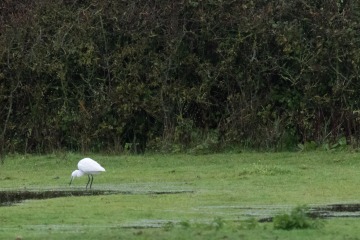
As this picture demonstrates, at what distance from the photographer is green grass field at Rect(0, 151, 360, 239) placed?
12.3 m

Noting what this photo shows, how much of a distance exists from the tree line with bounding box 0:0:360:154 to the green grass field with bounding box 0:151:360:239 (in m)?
1.09

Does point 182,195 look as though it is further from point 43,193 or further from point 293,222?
point 293,222

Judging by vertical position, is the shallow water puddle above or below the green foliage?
below

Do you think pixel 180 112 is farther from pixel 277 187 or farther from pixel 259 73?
pixel 277 187

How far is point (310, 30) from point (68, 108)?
5.83 meters

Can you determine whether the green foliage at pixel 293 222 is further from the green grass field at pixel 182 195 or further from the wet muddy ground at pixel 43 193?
the wet muddy ground at pixel 43 193

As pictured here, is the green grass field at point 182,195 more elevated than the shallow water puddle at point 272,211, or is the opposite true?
the green grass field at point 182,195

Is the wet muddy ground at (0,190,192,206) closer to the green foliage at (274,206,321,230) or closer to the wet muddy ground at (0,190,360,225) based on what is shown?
the wet muddy ground at (0,190,360,225)

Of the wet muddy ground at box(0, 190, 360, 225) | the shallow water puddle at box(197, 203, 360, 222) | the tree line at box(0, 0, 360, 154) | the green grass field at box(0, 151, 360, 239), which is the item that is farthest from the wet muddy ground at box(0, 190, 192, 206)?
the tree line at box(0, 0, 360, 154)

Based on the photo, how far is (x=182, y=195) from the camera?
675 inches

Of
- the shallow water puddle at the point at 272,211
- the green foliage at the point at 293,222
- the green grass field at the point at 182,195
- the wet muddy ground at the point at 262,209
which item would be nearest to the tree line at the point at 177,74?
the green grass field at the point at 182,195

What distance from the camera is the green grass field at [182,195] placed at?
12.3 meters

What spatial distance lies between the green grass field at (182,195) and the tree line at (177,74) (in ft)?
3.58

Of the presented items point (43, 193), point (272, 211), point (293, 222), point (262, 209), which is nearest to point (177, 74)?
point (43, 193)
